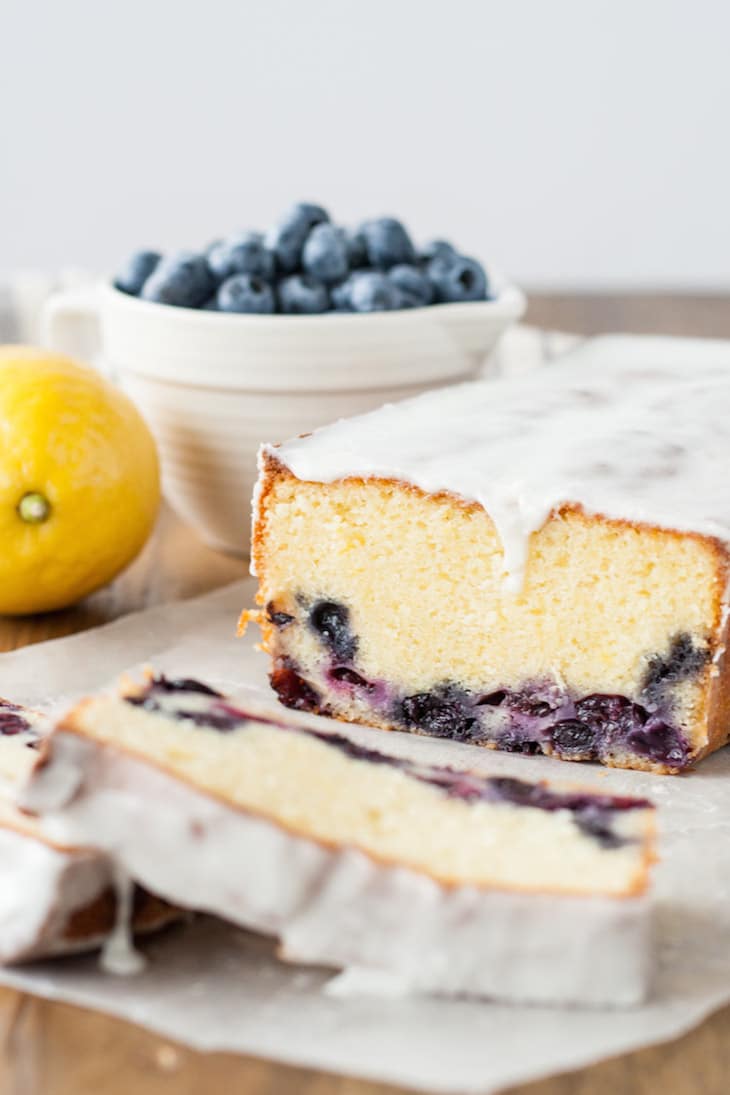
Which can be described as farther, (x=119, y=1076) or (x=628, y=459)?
(x=628, y=459)

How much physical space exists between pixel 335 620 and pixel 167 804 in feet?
3.39

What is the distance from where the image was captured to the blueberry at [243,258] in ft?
11.1

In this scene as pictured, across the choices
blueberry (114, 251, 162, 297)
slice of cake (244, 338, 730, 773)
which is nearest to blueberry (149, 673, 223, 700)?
slice of cake (244, 338, 730, 773)

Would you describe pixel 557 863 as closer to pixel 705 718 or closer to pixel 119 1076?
pixel 119 1076

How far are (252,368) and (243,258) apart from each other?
0.26 meters

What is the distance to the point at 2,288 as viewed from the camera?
5398 mm

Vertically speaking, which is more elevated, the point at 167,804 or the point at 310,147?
the point at 310,147

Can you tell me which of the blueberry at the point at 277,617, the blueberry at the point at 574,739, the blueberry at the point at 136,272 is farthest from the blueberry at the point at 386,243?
the blueberry at the point at 574,739

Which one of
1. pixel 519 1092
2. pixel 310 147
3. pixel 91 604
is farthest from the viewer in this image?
pixel 310 147

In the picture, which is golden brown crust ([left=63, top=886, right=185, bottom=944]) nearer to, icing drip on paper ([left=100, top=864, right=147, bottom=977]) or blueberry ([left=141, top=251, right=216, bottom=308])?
icing drip on paper ([left=100, top=864, right=147, bottom=977])

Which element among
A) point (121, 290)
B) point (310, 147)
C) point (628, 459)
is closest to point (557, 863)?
point (628, 459)

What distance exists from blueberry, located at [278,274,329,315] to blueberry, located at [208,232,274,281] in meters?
0.06

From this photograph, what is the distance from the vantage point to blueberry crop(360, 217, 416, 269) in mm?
3459

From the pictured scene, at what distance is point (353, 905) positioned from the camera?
1.84 metres
